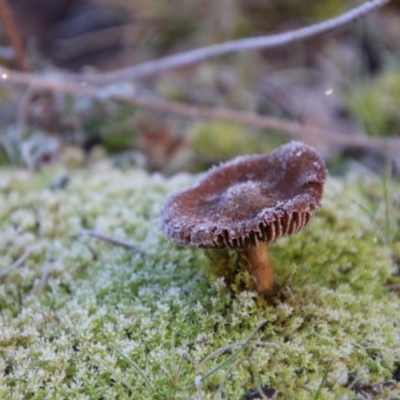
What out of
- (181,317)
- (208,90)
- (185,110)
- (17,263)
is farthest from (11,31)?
(181,317)

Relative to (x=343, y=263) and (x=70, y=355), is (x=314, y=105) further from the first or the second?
(x=70, y=355)

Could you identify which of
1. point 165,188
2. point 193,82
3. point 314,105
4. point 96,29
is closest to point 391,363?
point 165,188

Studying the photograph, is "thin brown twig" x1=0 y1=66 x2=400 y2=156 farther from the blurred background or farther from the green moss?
the green moss

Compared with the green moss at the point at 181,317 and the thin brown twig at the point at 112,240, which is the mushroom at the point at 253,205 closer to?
the green moss at the point at 181,317

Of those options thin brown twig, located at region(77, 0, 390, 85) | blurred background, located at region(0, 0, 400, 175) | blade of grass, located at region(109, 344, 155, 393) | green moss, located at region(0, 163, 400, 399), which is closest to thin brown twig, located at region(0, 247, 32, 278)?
green moss, located at region(0, 163, 400, 399)

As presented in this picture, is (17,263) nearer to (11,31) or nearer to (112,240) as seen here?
(112,240)

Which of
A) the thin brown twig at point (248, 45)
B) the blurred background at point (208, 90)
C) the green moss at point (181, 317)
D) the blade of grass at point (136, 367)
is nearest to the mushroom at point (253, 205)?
the green moss at point (181, 317)

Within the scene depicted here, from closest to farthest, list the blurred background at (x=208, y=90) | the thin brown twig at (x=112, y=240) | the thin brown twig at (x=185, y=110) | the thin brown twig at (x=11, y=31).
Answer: the thin brown twig at (x=112, y=240) → the thin brown twig at (x=185, y=110) → the thin brown twig at (x=11, y=31) → the blurred background at (x=208, y=90)
